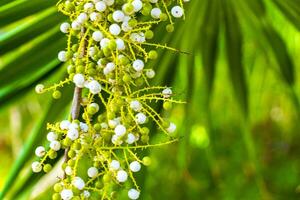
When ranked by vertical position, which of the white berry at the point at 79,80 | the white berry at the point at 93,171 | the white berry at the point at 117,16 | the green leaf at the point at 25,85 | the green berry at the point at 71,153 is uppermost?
the white berry at the point at 117,16

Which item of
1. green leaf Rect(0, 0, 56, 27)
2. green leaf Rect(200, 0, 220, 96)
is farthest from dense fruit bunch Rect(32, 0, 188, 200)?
green leaf Rect(200, 0, 220, 96)

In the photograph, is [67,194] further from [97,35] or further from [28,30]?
[28,30]

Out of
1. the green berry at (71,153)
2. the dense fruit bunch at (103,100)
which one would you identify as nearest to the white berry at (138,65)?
the dense fruit bunch at (103,100)

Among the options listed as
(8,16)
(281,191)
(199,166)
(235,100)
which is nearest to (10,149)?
(199,166)

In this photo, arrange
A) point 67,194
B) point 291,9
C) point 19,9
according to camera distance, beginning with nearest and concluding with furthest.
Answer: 1. point 67,194
2. point 19,9
3. point 291,9

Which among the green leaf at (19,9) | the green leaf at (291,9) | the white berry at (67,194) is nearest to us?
the white berry at (67,194)

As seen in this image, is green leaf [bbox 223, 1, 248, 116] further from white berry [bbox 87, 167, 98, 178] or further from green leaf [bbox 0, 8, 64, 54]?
white berry [bbox 87, 167, 98, 178]

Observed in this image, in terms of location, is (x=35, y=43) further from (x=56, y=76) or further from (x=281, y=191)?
(x=281, y=191)

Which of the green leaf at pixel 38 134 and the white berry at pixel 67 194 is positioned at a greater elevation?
the white berry at pixel 67 194

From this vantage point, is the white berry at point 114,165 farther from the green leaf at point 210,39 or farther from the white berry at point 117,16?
the green leaf at point 210,39

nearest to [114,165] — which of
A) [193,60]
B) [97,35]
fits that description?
[97,35]

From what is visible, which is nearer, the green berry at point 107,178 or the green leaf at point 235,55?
the green berry at point 107,178
